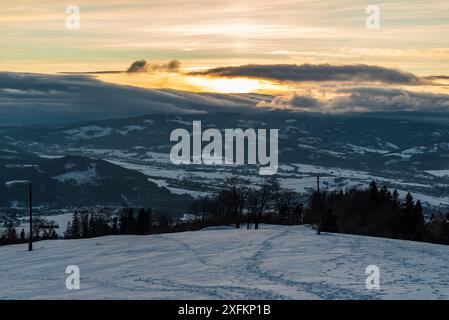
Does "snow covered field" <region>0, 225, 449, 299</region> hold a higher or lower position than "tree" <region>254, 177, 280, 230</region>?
higher

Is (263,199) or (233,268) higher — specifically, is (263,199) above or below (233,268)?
below

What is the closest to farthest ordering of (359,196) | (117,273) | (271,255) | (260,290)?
(260,290) < (117,273) < (271,255) < (359,196)

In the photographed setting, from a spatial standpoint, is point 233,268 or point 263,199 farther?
point 263,199

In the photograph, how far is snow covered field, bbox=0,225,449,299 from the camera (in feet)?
104

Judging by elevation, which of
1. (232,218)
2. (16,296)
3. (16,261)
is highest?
(16,296)

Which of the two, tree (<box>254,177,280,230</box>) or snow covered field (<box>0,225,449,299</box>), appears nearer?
snow covered field (<box>0,225,449,299</box>)

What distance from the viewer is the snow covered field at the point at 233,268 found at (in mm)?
31609

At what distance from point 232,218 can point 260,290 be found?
230ft

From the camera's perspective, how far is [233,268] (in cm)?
4050

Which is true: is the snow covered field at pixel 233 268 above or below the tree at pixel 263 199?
above

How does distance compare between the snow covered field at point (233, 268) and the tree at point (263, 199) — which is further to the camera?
the tree at point (263, 199)
